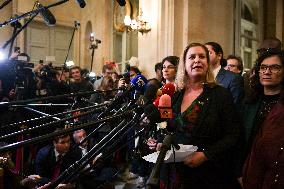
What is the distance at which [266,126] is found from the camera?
196cm

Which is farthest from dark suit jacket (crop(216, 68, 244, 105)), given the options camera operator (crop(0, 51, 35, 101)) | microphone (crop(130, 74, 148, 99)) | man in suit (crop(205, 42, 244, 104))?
camera operator (crop(0, 51, 35, 101))

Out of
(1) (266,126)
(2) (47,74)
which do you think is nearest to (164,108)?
(1) (266,126)

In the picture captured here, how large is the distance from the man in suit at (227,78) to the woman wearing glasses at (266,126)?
411mm

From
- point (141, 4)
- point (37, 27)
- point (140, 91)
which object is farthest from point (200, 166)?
point (37, 27)

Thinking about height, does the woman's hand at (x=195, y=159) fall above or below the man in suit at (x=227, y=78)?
below

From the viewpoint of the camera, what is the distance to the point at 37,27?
12367 millimetres

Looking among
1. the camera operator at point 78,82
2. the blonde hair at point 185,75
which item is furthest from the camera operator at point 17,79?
the blonde hair at point 185,75

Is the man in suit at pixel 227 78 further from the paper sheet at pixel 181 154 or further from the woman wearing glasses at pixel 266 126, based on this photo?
the paper sheet at pixel 181 154

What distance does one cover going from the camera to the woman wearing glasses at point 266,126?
1818 mm

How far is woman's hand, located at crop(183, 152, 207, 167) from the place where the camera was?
191 centimetres

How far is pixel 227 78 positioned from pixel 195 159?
3.95 ft

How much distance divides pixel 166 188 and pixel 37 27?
11.6 metres

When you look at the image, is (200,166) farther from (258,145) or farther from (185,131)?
(258,145)

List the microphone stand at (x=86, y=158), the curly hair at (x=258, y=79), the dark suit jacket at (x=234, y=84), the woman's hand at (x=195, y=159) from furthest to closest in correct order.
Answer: the dark suit jacket at (x=234, y=84), the curly hair at (x=258, y=79), the woman's hand at (x=195, y=159), the microphone stand at (x=86, y=158)
